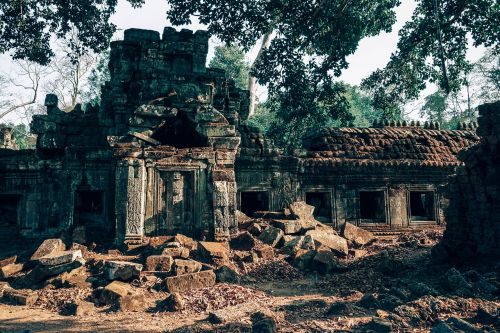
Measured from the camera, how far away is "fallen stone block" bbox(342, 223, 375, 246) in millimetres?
11766

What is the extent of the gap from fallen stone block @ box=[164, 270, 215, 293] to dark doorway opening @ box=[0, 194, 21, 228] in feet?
27.2

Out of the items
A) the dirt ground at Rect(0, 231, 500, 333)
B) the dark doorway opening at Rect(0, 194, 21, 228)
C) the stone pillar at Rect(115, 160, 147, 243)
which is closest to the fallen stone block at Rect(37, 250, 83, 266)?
the dirt ground at Rect(0, 231, 500, 333)

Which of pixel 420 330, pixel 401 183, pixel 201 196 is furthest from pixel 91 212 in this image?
pixel 401 183

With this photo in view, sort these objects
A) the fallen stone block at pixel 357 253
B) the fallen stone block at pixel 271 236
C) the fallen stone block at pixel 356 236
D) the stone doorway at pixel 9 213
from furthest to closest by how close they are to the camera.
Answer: the stone doorway at pixel 9 213
the fallen stone block at pixel 356 236
the fallen stone block at pixel 357 253
the fallen stone block at pixel 271 236

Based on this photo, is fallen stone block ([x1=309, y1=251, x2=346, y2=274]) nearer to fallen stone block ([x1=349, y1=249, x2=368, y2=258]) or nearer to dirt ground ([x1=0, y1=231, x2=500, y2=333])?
dirt ground ([x1=0, y1=231, x2=500, y2=333])

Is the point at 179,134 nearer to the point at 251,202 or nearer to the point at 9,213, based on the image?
the point at 251,202

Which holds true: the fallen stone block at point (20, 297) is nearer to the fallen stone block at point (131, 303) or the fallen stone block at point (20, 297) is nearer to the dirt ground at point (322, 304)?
the dirt ground at point (322, 304)

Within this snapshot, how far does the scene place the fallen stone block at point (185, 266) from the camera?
770 cm

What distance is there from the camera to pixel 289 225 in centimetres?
1076

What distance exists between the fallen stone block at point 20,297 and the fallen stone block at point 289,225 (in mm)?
6181

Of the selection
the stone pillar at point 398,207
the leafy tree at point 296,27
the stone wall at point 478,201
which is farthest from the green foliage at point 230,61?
the stone wall at point 478,201

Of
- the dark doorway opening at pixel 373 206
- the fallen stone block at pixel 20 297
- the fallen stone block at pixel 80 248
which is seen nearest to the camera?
the fallen stone block at pixel 20 297

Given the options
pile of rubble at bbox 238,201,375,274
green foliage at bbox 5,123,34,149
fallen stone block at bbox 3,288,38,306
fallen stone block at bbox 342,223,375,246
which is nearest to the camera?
fallen stone block at bbox 3,288,38,306

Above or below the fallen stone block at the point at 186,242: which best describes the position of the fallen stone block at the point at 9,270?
below
